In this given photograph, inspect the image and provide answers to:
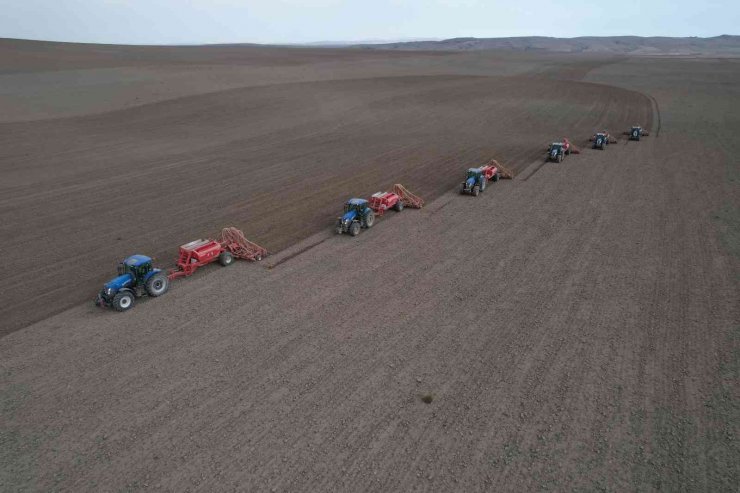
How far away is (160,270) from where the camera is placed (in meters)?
16.1

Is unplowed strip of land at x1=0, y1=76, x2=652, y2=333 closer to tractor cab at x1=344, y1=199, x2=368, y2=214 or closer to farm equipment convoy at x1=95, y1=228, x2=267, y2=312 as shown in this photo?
farm equipment convoy at x1=95, y1=228, x2=267, y2=312

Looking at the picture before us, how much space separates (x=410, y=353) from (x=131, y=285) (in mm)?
9996

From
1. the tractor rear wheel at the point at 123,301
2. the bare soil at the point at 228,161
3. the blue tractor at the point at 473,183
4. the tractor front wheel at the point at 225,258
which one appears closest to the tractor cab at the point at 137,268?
the tractor rear wheel at the point at 123,301

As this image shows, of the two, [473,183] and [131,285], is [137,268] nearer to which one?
[131,285]

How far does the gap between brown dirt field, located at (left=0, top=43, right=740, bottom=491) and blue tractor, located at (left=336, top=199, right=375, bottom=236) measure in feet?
1.80

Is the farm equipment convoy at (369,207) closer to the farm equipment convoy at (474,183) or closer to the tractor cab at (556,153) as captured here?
the farm equipment convoy at (474,183)

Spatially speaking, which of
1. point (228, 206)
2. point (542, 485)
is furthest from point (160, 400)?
point (228, 206)

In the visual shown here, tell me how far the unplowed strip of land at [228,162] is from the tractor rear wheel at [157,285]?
93.5 inches

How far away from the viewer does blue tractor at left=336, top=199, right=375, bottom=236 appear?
20.8m

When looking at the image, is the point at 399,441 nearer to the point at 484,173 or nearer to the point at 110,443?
the point at 110,443

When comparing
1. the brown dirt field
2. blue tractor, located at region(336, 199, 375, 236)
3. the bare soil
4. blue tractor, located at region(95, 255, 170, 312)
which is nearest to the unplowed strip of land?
the bare soil

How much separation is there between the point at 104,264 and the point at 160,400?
961 cm

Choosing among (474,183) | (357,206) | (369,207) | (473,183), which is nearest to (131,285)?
(357,206)

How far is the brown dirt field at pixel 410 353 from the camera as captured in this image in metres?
9.59
